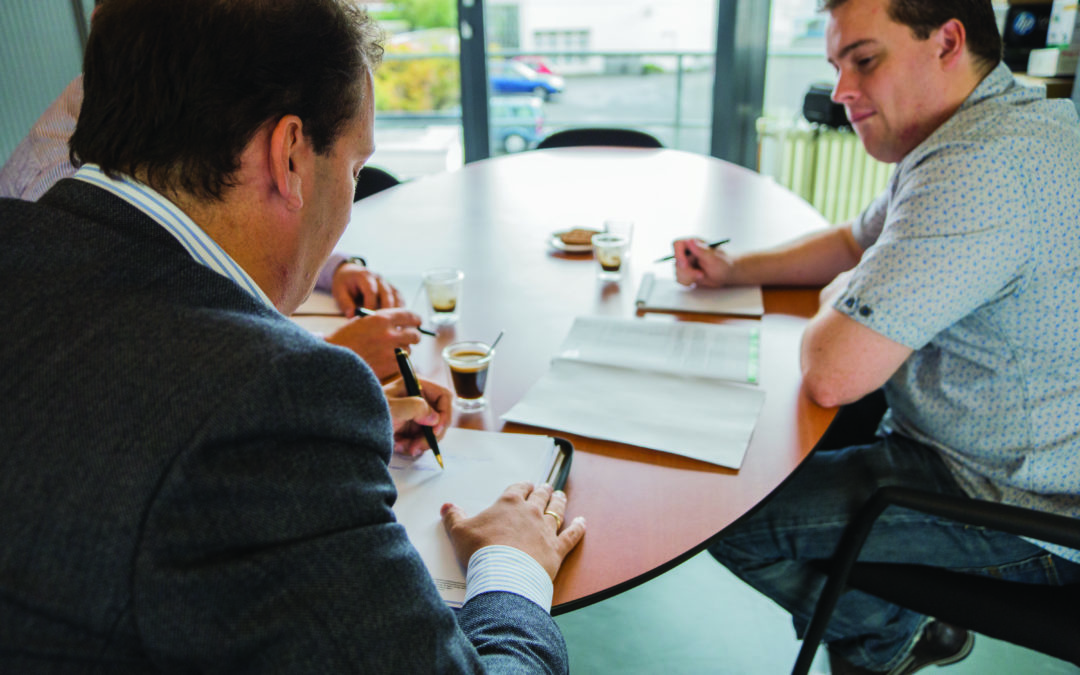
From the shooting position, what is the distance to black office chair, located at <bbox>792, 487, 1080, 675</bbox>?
1020mm

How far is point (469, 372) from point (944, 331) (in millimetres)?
795

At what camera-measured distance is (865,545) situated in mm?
1266

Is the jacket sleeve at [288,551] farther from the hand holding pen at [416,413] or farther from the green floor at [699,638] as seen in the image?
the green floor at [699,638]

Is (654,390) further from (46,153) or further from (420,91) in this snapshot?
(420,91)

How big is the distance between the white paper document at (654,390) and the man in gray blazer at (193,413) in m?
0.39

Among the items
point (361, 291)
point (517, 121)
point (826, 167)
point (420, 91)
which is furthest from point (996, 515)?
point (420, 91)

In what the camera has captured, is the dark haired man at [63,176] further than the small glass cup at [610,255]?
No

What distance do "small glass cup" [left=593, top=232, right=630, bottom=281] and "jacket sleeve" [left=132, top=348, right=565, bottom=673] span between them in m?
1.11

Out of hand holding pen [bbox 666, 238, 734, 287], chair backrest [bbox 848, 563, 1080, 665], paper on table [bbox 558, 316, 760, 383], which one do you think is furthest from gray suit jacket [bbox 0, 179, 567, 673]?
hand holding pen [bbox 666, 238, 734, 287]

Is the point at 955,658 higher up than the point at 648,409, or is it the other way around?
the point at 648,409

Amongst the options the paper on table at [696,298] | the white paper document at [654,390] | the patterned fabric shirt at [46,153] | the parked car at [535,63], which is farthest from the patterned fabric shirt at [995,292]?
the parked car at [535,63]

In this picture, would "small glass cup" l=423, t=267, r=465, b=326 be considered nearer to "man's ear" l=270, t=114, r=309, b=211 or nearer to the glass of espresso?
the glass of espresso

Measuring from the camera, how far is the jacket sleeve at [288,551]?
54 centimetres

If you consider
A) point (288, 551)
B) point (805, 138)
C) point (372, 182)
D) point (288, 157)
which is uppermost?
point (288, 157)
